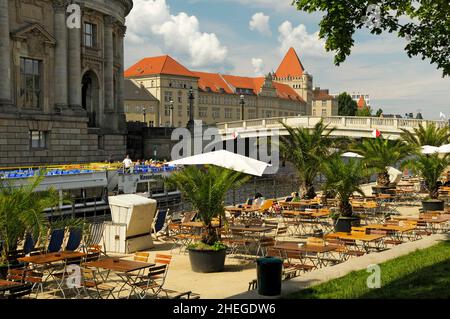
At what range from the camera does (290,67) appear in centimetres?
19162

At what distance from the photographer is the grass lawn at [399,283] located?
10.9 metres

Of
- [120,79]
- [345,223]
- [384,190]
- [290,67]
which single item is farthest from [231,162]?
[290,67]

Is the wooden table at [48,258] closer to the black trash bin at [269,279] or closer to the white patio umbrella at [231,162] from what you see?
the black trash bin at [269,279]

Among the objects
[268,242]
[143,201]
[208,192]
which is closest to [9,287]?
[208,192]

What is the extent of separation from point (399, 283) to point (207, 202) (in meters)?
5.55

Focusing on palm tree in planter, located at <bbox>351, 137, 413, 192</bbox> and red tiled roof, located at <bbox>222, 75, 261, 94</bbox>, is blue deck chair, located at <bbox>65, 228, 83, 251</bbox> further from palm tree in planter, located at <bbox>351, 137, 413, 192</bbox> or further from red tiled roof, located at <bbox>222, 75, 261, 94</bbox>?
red tiled roof, located at <bbox>222, 75, 261, 94</bbox>

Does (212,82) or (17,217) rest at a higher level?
(212,82)

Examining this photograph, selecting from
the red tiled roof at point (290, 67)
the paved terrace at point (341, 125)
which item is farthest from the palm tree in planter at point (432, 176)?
the red tiled roof at point (290, 67)

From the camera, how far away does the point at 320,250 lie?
47.3ft

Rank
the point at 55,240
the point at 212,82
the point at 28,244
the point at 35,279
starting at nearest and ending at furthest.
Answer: the point at 35,279
the point at 28,244
the point at 55,240
the point at 212,82

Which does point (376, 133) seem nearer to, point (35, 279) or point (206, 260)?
point (206, 260)

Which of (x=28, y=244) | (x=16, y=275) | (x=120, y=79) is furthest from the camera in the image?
(x=120, y=79)

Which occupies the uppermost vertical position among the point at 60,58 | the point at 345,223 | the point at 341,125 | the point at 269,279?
the point at 60,58

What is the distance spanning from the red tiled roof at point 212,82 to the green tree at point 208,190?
130m
